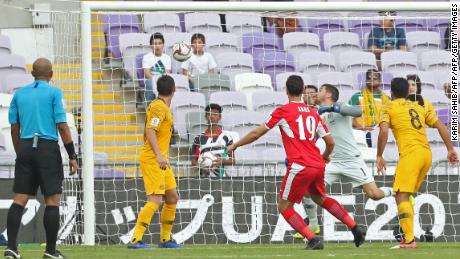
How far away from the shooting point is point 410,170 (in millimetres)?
13461

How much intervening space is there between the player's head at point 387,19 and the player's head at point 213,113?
2.56m

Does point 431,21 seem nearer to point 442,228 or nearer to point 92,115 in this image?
point 442,228

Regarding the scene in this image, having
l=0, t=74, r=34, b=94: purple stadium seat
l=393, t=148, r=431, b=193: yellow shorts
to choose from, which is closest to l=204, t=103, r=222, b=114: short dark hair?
l=0, t=74, r=34, b=94: purple stadium seat

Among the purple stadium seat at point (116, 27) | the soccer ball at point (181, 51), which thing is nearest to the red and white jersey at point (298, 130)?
the soccer ball at point (181, 51)

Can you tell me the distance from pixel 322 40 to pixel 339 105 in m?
5.64

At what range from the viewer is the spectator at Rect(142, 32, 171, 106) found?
16.8 m

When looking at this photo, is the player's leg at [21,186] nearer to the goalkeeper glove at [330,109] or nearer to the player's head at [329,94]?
the goalkeeper glove at [330,109]

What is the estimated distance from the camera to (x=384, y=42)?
18891mm

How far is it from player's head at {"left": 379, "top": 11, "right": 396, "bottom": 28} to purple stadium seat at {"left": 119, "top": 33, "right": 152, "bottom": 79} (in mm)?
3280

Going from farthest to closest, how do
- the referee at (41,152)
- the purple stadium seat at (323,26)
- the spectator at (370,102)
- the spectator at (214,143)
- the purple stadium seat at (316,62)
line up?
the purple stadium seat at (323,26) → the purple stadium seat at (316,62) → the spectator at (370,102) → the spectator at (214,143) → the referee at (41,152)

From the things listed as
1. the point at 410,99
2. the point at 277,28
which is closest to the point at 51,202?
the point at 410,99

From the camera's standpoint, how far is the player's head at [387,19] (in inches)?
651

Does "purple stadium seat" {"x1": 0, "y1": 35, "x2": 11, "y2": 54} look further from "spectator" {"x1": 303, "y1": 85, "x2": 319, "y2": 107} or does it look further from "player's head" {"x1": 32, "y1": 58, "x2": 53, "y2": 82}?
"player's head" {"x1": 32, "y1": 58, "x2": 53, "y2": 82}

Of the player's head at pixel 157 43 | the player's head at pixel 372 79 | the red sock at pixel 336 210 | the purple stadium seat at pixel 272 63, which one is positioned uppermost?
the player's head at pixel 157 43
